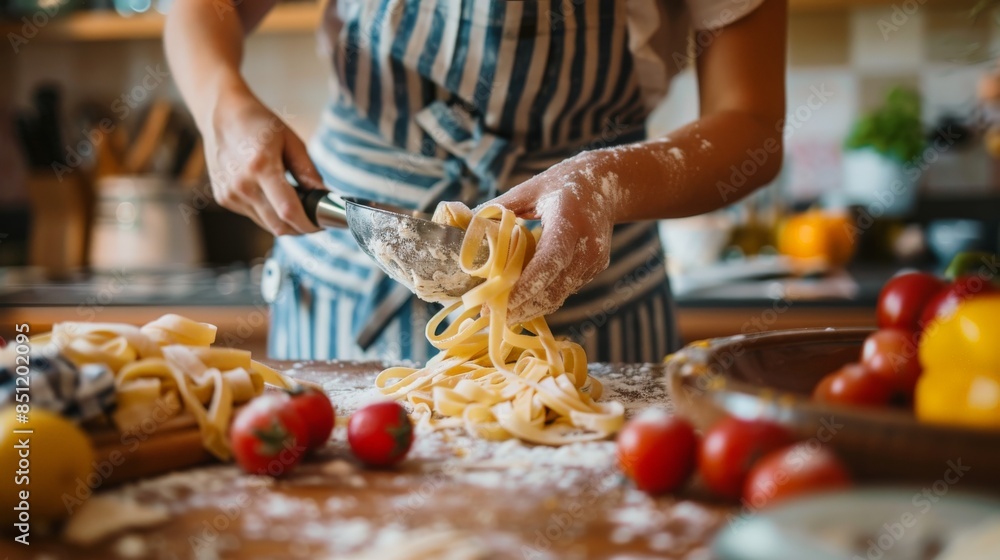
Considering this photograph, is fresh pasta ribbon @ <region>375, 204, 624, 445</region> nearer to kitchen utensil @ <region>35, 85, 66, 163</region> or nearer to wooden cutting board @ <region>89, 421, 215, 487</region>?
wooden cutting board @ <region>89, 421, 215, 487</region>

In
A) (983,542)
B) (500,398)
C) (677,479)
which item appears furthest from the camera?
(500,398)

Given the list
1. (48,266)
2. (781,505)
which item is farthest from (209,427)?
(48,266)

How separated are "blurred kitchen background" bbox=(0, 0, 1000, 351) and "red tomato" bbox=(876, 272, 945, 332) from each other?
1613 mm

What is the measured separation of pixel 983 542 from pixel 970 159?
2862 mm

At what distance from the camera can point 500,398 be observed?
0.98m

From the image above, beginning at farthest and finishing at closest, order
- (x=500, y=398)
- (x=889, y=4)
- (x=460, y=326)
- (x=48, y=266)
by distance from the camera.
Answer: (x=48, y=266)
(x=889, y=4)
(x=460, y=326)
(x=500, y=398)

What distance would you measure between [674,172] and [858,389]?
52 cm

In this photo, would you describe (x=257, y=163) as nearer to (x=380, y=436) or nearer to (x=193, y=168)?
(x=380, y=436)

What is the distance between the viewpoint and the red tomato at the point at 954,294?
0.79 metres

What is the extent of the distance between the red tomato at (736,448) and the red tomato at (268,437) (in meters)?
0.33

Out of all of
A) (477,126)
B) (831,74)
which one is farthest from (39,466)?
(831,74)

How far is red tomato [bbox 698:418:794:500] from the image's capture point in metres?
0.65

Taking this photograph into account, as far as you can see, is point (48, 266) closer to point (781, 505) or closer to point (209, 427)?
point (209, 427)

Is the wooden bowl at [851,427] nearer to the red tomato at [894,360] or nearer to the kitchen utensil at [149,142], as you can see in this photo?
the red tomato at [894,360]
